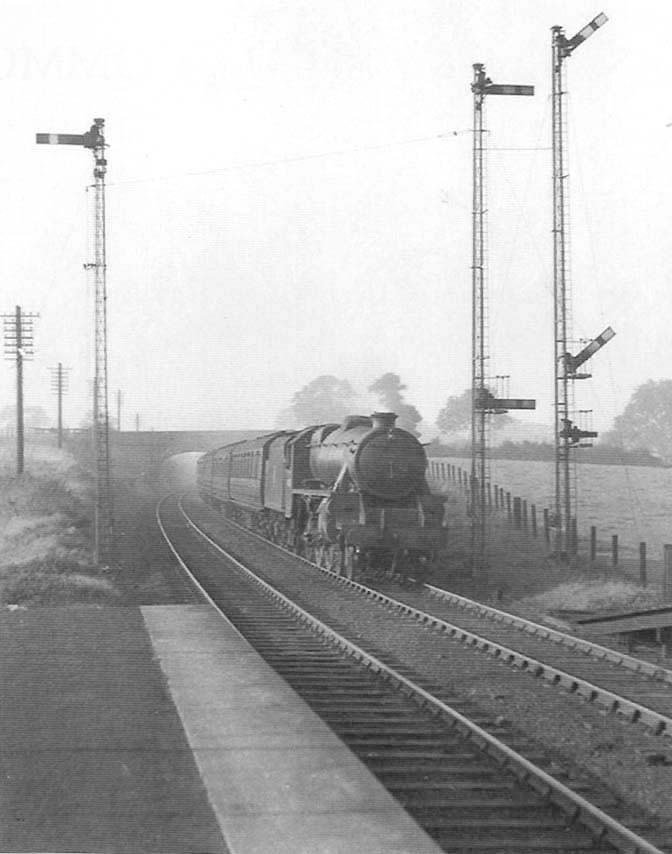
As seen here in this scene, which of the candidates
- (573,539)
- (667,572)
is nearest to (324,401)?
(573,539)

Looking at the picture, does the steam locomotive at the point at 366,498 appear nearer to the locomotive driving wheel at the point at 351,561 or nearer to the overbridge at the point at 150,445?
the locomotive driving wheel at the point at 351,561

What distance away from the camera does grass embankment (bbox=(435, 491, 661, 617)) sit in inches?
711

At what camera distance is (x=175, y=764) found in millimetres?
7027

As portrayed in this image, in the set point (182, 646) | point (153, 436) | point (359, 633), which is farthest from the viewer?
point (153, 436)

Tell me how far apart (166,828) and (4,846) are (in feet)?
2.74

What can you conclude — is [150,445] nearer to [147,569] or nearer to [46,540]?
[46,540]

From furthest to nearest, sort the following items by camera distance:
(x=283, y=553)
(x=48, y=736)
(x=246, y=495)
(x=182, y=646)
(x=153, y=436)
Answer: (x=153, y=436)
(x=246, y=495)
(x=283, y=553)
(x=182, y=646)
(x=48, y=736)

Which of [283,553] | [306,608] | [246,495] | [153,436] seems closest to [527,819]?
[306,608]

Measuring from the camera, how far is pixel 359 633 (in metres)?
14.2

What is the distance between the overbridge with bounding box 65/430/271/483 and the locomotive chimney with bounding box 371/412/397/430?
24.0 meters

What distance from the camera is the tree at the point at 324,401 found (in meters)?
35.8

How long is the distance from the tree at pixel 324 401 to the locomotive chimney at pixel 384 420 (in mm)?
14409

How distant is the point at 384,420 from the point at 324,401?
16975mm

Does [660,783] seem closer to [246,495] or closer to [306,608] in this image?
[306,608]
